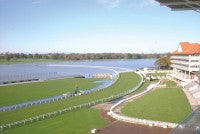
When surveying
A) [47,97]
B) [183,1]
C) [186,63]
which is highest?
[183,1]

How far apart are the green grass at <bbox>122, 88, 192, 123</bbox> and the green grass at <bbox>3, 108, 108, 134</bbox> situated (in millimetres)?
4411

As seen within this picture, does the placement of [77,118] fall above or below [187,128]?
below

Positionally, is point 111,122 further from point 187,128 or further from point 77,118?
point 187,128

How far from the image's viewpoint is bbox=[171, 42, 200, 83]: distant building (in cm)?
6938

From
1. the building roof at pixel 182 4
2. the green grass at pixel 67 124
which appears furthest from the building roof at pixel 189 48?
the building roof at pixel 182 4

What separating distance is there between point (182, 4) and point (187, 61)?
53.7m

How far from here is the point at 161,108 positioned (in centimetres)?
4044

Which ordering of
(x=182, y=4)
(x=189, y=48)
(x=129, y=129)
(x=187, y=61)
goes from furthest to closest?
(x=189, y=48) < (x=187, y=61) < (x=129, y=129) < (x=182, y=4)

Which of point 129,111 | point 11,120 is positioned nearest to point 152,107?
point 129,111

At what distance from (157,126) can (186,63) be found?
147ft

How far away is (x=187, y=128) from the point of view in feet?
75.4

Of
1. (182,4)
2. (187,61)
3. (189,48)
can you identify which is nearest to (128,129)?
(182,4)

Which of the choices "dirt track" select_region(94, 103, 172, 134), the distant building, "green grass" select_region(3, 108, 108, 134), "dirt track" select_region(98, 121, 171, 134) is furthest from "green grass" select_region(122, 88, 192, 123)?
the distant building

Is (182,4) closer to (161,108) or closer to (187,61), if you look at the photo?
(161,108)
